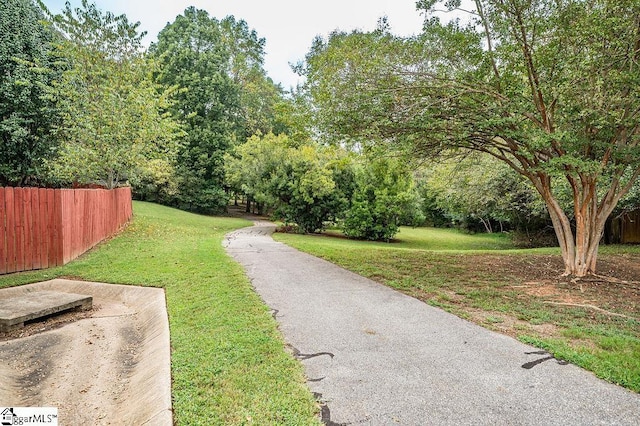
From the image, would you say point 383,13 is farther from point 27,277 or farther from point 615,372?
point 27,277

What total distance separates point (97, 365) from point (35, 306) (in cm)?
205

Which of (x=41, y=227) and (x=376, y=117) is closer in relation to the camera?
(x=376, y=117)

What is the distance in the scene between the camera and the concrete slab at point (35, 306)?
4535 millimetres

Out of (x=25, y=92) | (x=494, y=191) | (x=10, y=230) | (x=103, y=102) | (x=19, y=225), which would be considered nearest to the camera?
(x=10, y=230)

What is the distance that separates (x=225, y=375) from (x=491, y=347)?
2.54 meters

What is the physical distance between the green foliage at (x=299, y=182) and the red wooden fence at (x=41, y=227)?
9188mm

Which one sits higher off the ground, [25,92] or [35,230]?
[25,92]

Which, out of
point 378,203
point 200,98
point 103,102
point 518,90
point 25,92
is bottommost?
point 378,203

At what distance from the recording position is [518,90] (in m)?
6.14

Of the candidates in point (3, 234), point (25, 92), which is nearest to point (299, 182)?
point (25, 92)

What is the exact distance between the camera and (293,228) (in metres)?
18.6

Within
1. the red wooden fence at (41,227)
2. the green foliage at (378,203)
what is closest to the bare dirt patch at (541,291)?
the red wooden fence at (41,227)

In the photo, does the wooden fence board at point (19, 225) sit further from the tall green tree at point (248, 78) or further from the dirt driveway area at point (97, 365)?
the tall green tree at point (248, 78)

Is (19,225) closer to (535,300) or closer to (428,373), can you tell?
(428,373)
